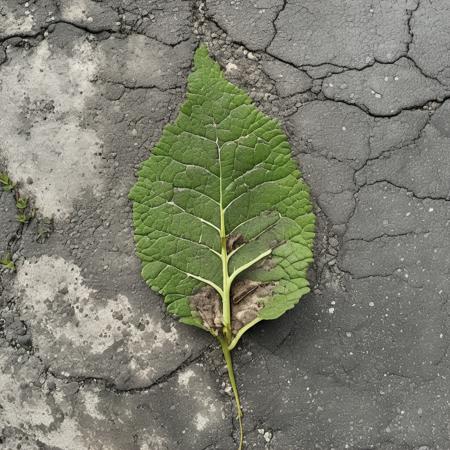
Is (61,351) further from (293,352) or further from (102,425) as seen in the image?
(293,352)

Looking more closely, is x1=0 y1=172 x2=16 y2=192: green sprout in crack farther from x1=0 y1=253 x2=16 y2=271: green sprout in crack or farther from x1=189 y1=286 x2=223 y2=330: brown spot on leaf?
x1=189 y1=286 x2=223 y2=330: brown spot on leaf

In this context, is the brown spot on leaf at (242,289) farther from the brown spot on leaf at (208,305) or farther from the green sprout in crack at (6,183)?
the green sprout in crack at (6,183)

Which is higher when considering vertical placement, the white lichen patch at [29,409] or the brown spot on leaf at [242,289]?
the brown spot on leaf at [242,289]

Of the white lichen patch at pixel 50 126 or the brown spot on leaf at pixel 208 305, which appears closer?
the brown spot on leaf at pixel 208 305

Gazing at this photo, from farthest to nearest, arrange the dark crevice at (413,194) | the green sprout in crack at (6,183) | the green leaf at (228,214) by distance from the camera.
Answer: the green sprout in crack at (6,183)
the dark crevice at (413,194)
the green leaf at (228,214)

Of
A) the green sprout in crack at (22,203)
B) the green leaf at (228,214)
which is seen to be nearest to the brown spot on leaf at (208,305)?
the green leaf at (228,214)

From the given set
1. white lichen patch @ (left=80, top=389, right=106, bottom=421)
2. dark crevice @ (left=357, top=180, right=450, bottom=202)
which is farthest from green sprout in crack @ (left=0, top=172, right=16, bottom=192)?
dark crevice @ (left=357, top=180, right=450, bottom=202)

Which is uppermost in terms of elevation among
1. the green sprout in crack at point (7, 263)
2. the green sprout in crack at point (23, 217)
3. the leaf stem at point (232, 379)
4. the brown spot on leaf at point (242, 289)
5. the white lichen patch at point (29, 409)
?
the green sprout in crack at point (23, 217)
